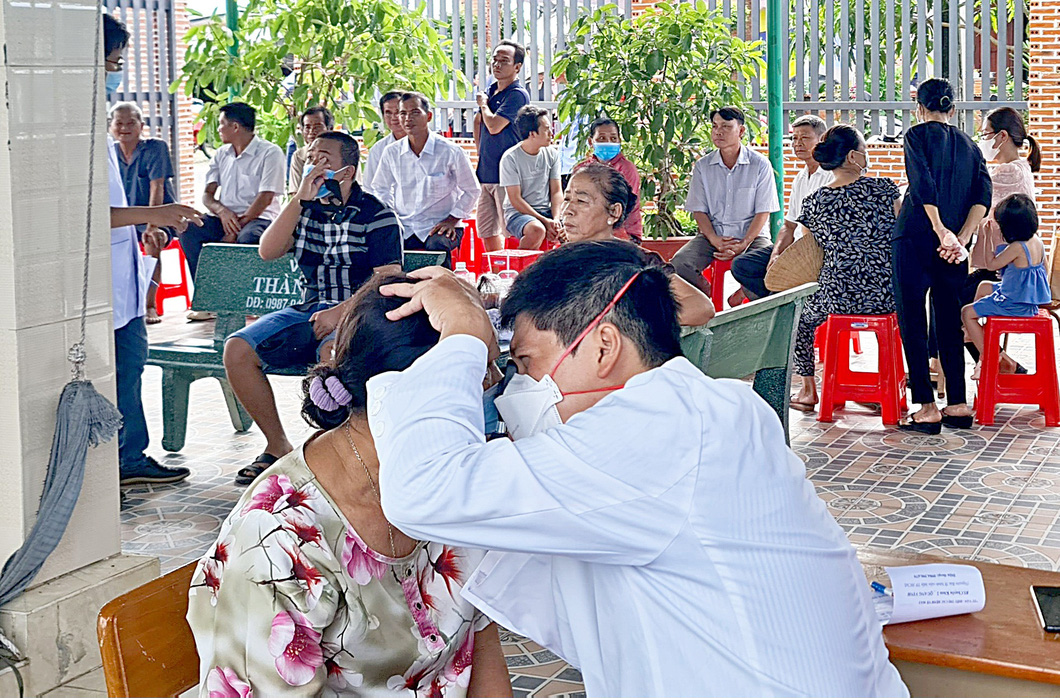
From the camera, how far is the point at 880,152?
11.5 metres

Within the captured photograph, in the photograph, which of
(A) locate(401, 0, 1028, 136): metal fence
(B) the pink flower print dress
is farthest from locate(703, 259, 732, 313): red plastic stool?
(B) the pink flower print dress

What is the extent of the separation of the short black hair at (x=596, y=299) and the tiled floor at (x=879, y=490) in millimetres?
1702

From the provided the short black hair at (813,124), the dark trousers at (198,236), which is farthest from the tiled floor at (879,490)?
the dark trousers at (198,236)

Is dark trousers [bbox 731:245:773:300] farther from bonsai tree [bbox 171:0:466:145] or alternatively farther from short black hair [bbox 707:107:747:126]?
bonsai tree [bbox 171:0:466:145]

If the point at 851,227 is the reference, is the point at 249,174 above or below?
above

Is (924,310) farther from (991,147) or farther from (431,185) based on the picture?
(431,185)

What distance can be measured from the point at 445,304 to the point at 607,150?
6.64 meters

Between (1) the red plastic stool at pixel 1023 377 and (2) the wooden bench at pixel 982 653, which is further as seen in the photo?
(1) the red plastic stool at pixel 1023 377

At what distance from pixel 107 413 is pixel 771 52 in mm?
6485

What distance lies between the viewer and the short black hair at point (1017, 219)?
6121 millimetres

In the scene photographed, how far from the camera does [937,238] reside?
591cm

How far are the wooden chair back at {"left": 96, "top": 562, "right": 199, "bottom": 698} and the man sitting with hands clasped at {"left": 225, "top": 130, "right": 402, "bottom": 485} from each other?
3189 millimetres

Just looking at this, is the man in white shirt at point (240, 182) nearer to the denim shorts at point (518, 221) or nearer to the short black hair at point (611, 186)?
the denim shorts at point (518, 221)

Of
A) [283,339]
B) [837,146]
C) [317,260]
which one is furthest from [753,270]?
[283,339]
